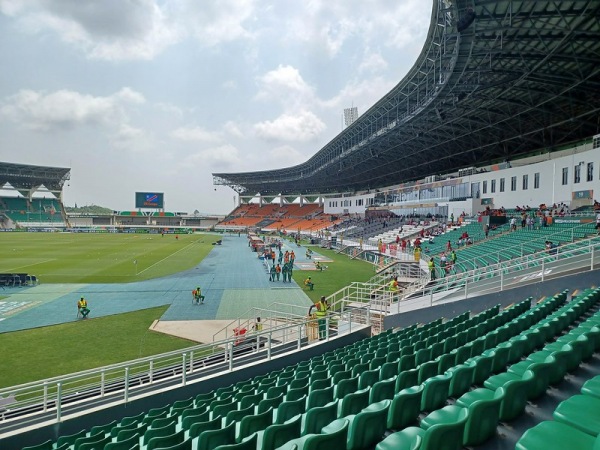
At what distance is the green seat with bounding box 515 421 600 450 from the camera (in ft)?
8.14

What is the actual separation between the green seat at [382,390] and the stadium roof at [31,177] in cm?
10909

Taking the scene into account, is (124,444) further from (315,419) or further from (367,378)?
(367,378)

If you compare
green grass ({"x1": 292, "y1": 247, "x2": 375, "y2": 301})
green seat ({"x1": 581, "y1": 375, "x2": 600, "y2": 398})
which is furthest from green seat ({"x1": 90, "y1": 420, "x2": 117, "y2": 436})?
green grass ({"x1": 292, "y1": 247, "x2": 375, "y2": 301})

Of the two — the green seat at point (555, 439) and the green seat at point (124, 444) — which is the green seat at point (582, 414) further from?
the green seat at point (124, 444)

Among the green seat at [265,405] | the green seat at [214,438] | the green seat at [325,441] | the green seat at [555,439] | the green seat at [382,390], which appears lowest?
the green seat at [265,405]

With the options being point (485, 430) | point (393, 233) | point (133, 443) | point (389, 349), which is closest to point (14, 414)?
point (133, 443)

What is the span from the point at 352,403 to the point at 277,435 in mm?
1144

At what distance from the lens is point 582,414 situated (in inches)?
116

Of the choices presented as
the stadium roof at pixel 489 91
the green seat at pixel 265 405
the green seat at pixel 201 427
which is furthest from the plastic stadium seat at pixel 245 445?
the stadium roof at pixel 489 91

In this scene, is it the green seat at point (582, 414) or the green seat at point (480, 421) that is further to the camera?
the green seat at point (480, 421)

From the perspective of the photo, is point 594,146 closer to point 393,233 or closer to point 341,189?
point 393,233

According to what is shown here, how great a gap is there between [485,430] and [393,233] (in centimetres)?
4078

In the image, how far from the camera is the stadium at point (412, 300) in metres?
3.84

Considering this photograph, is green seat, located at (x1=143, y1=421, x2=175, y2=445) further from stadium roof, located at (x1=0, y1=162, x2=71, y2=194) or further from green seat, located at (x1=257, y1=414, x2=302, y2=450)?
stadium roof, located at (x1=0, y1=162, x2=71, y2=194)
